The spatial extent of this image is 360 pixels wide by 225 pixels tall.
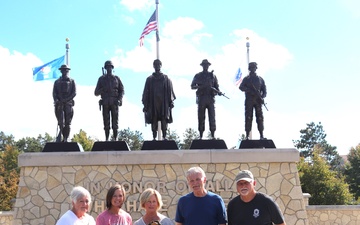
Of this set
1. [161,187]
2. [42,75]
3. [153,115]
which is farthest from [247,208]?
[42,75]

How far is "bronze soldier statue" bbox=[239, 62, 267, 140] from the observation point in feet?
36.1

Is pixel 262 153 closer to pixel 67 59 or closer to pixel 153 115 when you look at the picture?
pixel 153 115

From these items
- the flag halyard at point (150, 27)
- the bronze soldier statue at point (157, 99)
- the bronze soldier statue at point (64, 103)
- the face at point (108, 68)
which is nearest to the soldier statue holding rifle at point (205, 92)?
the bronze soldier statue at point (157, 99)

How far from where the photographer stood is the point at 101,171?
1034 cm

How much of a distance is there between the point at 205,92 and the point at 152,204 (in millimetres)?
6654

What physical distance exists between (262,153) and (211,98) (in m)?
1.73

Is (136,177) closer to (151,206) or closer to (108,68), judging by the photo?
(108,68)

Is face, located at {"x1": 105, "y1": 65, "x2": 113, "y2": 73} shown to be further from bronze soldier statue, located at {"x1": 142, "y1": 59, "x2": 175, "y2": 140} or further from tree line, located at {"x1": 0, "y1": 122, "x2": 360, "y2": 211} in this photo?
tree line, located at {"x1": 0, "y1": 122, "x2": 360, "y2": 211}

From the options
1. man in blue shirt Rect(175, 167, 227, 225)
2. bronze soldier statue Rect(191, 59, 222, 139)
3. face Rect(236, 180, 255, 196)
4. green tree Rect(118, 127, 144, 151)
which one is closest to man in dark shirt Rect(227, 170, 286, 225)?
face Rect(236, 180, 255, 196)

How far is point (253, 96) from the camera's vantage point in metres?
11.1

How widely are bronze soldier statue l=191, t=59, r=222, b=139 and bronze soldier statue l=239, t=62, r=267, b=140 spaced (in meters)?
0.69

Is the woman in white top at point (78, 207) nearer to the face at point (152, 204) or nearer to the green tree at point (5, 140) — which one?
the face at point (152, 204)

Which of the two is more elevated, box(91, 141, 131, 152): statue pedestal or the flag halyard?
the flag halyard

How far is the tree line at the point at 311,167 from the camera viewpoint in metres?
22.7
